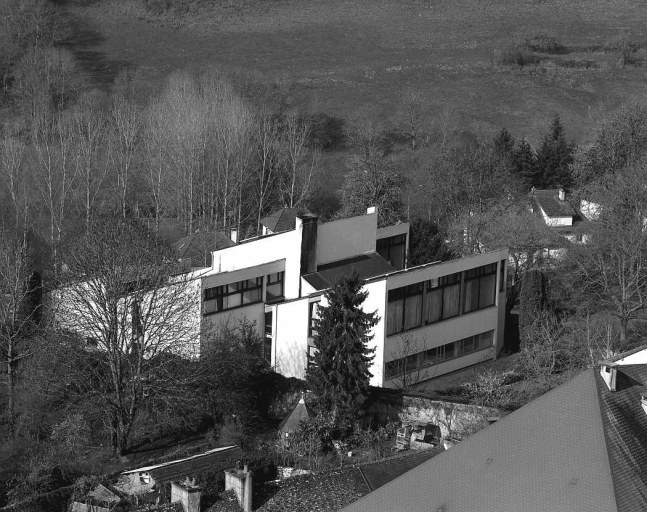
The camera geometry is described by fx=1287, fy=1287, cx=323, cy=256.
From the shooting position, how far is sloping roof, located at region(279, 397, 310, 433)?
4050 centimetres

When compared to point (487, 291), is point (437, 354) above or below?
below

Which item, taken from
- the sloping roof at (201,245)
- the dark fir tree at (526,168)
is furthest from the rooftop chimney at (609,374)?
the dark fir tree at (526,168)

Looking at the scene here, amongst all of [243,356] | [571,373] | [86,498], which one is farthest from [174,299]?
[571,373]

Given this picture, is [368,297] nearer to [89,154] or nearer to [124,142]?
[89,154]

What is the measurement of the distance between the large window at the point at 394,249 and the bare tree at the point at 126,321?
12408 mm

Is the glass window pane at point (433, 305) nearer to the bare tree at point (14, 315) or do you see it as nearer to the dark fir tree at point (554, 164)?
the bare tree at point (14, 315)

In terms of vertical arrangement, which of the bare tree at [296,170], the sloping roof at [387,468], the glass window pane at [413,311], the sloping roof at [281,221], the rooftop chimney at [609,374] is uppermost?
the rooftop chimney at [609,374]

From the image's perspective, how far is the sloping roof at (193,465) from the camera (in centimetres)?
3566

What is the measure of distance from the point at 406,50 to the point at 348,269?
6426 cm

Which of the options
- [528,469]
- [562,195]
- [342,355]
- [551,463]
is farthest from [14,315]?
[562,195]

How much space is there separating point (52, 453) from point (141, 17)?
7881 cm

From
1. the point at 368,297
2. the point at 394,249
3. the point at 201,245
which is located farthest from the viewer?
the point at 201,245

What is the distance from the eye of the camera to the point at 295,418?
135 feet

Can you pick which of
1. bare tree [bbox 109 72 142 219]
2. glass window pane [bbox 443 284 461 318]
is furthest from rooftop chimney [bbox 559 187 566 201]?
bare tree [bbox 109 72 142 219]
